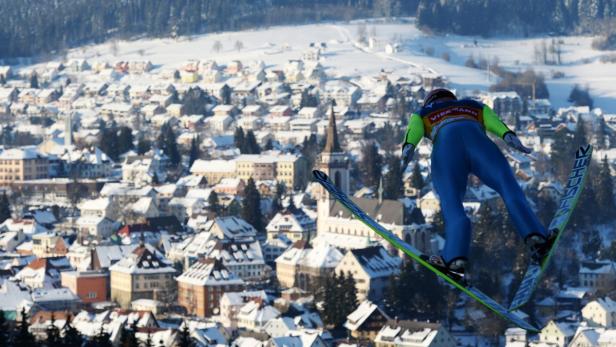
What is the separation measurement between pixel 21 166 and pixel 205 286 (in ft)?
80.3

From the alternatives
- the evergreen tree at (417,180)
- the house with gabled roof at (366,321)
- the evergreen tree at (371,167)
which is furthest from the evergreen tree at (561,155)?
the house with gabled roof at (366,321)

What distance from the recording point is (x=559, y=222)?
8383 mm

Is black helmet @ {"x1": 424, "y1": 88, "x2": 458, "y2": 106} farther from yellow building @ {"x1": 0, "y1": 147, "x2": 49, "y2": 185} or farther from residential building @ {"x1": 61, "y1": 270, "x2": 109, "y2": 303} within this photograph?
yellow building @ {"x1": 0, "y1": 147, "x2": 49, "y2": 185}

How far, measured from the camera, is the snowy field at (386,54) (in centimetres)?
9612

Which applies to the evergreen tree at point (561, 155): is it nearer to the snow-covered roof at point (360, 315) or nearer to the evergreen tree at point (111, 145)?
the evergreen tree at point (111, 145)

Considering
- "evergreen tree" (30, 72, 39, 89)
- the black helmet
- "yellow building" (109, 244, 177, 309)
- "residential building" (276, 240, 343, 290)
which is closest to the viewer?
the black helmet

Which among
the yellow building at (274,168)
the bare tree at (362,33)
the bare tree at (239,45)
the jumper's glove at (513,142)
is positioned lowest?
the bare tree at (239,45)

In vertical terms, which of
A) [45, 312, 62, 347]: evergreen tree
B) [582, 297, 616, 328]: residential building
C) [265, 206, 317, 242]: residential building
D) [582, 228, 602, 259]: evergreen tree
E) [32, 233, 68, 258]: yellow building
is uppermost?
[45, 312, 62, 347]: evergreen tree

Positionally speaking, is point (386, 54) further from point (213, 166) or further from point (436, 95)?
point (436, 95)

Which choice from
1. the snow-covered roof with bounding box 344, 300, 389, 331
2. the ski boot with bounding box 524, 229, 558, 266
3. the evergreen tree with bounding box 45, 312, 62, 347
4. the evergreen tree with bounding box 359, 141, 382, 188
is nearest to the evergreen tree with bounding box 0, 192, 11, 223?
the evergreen tree with bounding box 359, 141, 382, 188

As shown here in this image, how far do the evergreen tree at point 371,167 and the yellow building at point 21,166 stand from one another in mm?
10485

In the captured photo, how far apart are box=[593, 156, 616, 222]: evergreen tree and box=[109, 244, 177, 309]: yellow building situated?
11.0m

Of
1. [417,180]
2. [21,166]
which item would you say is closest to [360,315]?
[417,180]

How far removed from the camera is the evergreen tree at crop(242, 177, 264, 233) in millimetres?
56125
